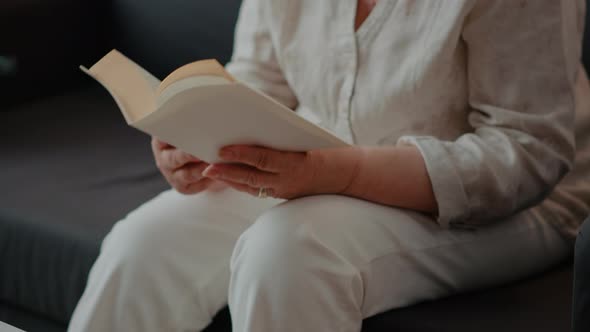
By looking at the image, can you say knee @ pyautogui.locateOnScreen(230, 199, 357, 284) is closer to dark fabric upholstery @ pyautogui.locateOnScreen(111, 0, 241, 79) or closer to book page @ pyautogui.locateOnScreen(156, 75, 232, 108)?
book page @ pyautogui.locateOnScreen(156, 75, 232, 108)

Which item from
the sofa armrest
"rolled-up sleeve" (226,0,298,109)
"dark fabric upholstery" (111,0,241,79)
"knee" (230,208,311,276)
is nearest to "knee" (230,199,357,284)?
"knee" (230,208,311,276)

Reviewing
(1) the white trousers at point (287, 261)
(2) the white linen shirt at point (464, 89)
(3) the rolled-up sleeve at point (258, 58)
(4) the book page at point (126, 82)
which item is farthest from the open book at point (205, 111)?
(3) the rolled-up sleeve at point (258, 58)

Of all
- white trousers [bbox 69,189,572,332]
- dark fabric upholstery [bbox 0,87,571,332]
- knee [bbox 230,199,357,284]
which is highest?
knee [bbox 230,199,357,284]

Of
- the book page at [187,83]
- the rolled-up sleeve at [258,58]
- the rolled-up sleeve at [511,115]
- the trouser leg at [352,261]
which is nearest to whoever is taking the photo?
the book page at [187,83]

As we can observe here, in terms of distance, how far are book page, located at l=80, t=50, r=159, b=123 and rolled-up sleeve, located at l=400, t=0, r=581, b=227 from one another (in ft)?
1.10

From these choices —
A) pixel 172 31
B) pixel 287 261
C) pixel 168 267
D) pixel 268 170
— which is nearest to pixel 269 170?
pixel 268 170

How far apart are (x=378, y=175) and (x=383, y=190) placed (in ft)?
0.07

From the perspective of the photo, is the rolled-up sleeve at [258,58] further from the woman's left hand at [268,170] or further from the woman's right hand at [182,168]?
the woman's left hand at [268,170]

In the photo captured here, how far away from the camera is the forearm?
1.10 metres

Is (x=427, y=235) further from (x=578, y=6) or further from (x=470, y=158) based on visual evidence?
(x=578, y=6)

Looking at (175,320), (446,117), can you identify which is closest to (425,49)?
(446,117)

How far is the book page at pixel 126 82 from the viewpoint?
1056 millimetres

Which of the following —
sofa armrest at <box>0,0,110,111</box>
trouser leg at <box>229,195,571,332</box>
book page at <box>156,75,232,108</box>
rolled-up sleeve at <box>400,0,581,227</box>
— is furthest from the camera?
sofa armrest at <box>0,0,110,111</box>

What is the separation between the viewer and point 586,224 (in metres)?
0.95
